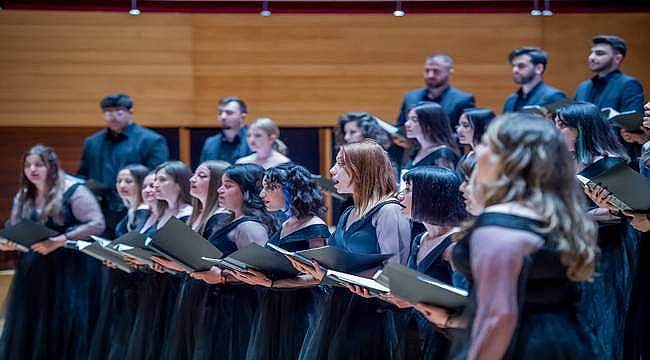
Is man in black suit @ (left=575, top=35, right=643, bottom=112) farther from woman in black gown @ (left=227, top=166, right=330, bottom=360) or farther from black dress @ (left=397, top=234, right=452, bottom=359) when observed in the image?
black dress @ (left=397, top=234, right=452, bottom=359)

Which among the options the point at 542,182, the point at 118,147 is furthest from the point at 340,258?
the point at 118,147

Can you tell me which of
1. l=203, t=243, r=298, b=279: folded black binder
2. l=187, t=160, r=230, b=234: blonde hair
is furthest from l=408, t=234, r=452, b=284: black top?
l=187, t=160, r=230, b=234: blonde hair

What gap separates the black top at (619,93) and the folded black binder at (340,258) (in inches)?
107

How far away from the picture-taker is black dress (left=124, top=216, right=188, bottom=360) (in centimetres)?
501

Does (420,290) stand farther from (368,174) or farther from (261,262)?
(261,262)

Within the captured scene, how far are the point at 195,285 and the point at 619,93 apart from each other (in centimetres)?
274

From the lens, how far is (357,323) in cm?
380

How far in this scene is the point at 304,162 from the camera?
28.0 feet

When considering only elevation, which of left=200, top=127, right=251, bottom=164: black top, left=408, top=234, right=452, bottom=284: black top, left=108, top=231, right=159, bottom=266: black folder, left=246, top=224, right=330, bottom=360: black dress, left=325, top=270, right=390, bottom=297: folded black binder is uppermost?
left=200, top=127, right=251, bottom=164: black top

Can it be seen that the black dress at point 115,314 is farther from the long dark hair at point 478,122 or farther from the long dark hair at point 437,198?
the long dark hair at point 437,198

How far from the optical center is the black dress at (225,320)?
4.61 meters

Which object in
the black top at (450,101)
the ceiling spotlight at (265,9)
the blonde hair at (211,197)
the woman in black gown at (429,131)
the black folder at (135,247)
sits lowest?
the black folder at (135,247)

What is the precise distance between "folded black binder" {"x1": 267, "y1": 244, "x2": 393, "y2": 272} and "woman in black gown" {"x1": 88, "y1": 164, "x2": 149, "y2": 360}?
193 centimetres

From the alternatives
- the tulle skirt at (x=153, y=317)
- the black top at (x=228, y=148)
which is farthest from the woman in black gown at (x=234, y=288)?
the black top at (x=228, y=148)
